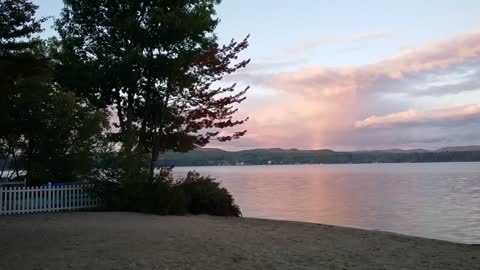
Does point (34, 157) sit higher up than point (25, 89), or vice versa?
point (25, 89)

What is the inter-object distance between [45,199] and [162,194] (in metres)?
4.15

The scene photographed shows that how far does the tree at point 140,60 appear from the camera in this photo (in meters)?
20.4

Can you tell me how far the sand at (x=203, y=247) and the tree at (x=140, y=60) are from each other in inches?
277

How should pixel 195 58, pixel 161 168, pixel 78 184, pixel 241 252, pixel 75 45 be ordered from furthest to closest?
pixel 195 58, pixel 75 45, pixel 161 168, pixel 78 184, pixel 241 252

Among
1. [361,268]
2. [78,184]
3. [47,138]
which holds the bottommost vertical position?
[361,268]

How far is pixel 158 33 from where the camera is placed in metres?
20.8

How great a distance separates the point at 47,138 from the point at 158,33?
23.4ft

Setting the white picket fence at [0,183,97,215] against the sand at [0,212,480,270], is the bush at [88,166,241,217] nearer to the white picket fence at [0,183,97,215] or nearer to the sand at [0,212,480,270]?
the white picket fence at [0,183,97,215]

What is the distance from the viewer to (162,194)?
1803 cm

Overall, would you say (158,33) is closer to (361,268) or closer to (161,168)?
(161,168)

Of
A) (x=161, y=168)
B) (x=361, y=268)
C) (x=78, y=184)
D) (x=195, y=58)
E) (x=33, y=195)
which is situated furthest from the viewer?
(x=195, y=58)

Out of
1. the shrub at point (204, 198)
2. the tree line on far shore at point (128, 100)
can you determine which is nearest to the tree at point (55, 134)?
the tree line on far shore at point (128, 100)

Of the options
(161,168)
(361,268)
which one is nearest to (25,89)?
(161,168)

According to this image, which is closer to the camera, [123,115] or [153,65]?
[153,65]
